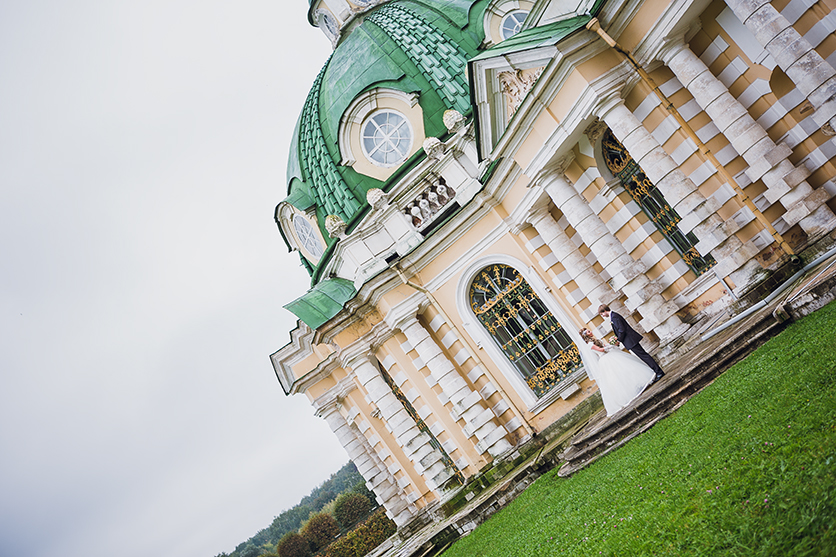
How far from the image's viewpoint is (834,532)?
7.85ft

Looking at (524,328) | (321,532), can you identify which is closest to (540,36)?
(524,328)

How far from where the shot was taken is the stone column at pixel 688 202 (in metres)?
7.89

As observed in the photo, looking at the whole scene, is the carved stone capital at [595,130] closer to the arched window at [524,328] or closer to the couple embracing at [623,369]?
the couple embracing at [623,369]

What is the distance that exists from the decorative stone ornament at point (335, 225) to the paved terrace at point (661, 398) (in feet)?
23.7

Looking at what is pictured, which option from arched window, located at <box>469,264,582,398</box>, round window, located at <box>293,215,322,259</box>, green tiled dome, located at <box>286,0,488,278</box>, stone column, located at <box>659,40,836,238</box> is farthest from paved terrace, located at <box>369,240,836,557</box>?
round window, located at <box>293,215,322,259</box>

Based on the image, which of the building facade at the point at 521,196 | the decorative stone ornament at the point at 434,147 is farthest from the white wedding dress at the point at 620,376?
the decorative stone ornament at the point at 434,147

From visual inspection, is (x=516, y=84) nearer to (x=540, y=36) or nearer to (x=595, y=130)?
(x=540, y=36)

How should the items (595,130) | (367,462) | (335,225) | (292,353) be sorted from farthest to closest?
(367,462)
(292,353)
(335,225)
(595,130)

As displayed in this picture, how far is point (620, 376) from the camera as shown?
27.4 ft

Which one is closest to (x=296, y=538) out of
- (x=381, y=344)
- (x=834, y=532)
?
(x=381, y=344)

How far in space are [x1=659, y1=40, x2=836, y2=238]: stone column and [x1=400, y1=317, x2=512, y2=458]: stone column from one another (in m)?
7.72

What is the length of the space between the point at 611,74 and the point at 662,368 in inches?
186

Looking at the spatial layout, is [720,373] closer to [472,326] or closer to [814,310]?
[814,310]

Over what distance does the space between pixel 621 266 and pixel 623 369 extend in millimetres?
2205
